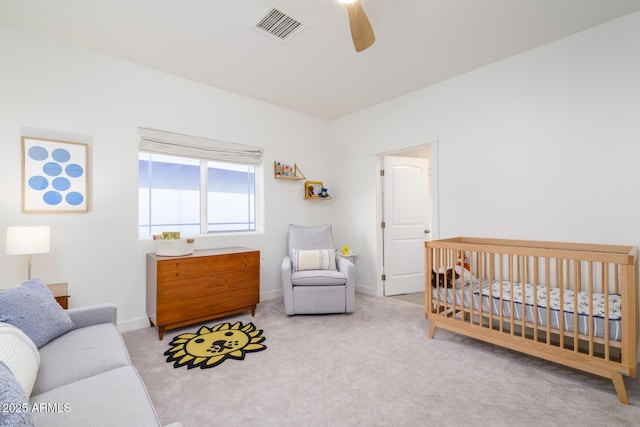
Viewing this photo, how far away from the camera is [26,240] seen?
2.08 meters

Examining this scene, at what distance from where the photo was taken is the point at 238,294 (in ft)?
10.0

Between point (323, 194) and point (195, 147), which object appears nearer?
point (195, 147)

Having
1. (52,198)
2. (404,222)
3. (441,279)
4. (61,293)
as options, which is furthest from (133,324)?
(404,222)

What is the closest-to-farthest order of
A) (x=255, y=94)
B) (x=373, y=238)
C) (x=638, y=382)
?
(x=638, y=382), (x=255, y=94), (x=373, y=238)

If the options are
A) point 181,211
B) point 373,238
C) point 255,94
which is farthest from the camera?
point 373,238

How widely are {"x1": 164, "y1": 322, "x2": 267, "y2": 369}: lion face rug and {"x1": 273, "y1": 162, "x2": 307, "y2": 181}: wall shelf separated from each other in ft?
6.30

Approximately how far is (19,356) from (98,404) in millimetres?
390

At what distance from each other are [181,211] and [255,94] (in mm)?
1640

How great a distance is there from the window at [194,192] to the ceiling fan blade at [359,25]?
7.03ft

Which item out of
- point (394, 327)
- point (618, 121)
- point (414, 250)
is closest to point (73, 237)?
point (394, 327)

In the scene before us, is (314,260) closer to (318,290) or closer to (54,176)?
(318,290)

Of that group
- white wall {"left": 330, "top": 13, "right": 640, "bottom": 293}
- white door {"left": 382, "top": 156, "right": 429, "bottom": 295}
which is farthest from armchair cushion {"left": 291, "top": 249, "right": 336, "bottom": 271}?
white wall {"left": 330, "top": 13, "right": 640, "bottom": 293}

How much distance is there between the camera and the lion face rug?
222 centimetres

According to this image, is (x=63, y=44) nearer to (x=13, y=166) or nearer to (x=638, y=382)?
(x=13, y=166)
